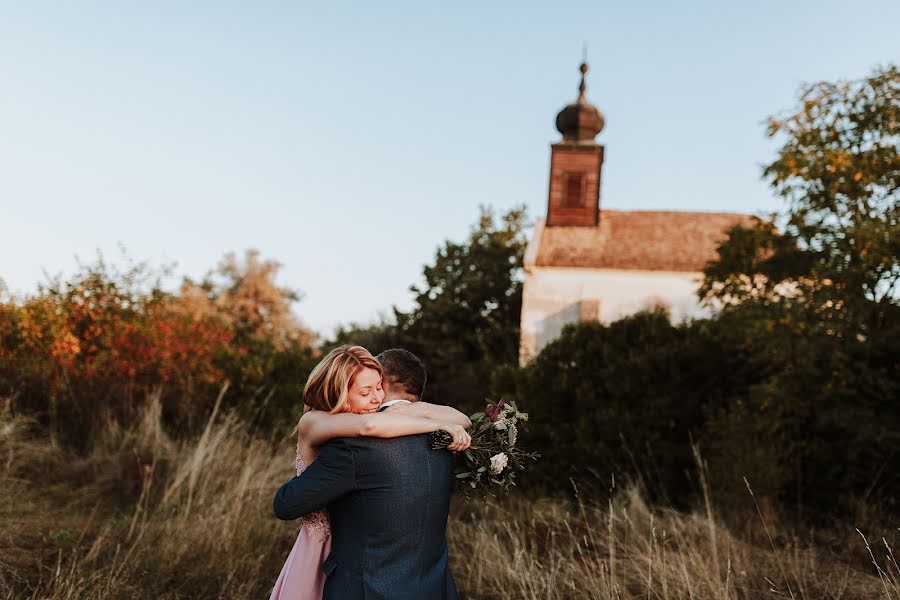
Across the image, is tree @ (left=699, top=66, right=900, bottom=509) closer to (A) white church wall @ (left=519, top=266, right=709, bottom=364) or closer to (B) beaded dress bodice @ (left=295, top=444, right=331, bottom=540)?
(B) beaded dress bodice @ (left=295, top=444, right=331, bottom=540)

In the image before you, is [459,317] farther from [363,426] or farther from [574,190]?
[363,426]

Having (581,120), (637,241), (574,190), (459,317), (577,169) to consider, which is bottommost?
(459,317)

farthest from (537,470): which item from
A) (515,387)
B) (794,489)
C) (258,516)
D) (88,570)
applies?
(88,570)

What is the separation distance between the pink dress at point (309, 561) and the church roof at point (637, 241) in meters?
21.2

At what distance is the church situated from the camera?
23.7 meters

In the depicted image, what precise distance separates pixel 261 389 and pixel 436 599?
9.23 metres

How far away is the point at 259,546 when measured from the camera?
578 cm

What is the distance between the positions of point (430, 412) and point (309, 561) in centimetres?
75

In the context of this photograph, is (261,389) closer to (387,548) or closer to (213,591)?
(213,591)

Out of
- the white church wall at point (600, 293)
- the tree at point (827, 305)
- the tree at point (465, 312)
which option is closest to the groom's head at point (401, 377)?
the tree at point (827, 305)

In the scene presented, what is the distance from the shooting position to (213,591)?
16.9 feet

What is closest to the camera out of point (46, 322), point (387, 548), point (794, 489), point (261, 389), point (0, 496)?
point (387, 548)

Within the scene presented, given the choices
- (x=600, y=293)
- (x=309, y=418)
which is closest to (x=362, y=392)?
(x=309, y=418)


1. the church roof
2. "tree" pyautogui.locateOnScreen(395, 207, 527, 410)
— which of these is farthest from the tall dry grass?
the church roof
